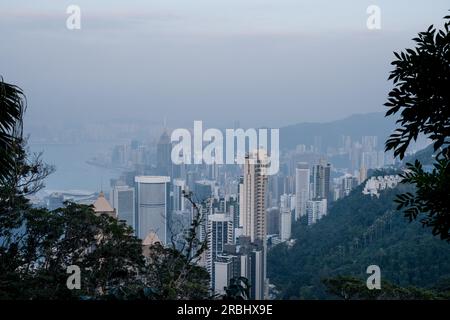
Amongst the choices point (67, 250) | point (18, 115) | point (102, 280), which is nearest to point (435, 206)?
point (18, 115)

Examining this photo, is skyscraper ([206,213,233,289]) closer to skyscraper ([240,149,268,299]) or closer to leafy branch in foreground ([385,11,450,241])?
skyscraper ([240,149,268,299])

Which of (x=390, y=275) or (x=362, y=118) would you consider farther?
(x=390, y=275)

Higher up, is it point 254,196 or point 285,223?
point 254,196

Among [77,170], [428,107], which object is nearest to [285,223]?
[77,170]

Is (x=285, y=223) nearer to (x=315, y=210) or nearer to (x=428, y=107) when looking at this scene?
(x=315, y=210)

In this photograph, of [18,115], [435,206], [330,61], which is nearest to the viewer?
[435,206]

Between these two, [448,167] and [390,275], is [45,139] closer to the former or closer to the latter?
Answer: [390,275]
